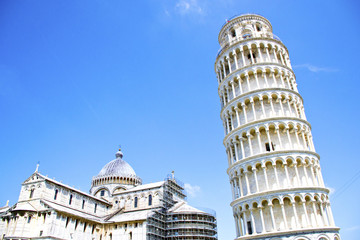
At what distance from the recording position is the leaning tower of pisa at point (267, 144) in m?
21.7

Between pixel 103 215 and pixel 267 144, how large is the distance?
33931 mm

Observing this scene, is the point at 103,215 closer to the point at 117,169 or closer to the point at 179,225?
the point at 117,169

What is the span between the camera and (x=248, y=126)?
2562 cm

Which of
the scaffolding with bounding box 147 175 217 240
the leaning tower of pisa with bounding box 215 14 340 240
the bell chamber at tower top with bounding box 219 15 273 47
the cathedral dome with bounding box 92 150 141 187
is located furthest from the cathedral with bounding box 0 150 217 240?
the bell chamber at tower top with bounding box 219 15 273 47

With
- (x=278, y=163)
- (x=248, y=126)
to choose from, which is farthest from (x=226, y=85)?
(x=278, y=163)

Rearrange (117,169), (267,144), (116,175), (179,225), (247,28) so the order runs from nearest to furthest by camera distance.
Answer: (267,144) < (247,28) < (179,225) < (116,175) < (117,169)

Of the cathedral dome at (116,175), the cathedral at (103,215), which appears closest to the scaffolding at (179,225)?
the cathedral at (103,215)

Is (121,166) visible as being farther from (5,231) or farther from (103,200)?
(5,231)

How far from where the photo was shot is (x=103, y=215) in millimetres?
46594

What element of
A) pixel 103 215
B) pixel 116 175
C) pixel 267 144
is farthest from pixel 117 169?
pixel 267 144

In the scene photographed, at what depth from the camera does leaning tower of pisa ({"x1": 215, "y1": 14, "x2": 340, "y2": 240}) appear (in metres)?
21.7

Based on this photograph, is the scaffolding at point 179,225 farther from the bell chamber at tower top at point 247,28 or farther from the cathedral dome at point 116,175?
the bell chamber at tower top at point 247,28

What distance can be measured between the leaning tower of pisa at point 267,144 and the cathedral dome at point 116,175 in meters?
31.6

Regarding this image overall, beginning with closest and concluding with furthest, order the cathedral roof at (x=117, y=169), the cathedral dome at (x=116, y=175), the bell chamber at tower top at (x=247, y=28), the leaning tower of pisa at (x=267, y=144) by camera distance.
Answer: the leaning tower of pisa at (x=267, y=144)
the bell chamber at tower top at (x=247, y=28)
the cathedral dome at (x=116, y=175)
the cathedral roof at (x=117, y=169)
